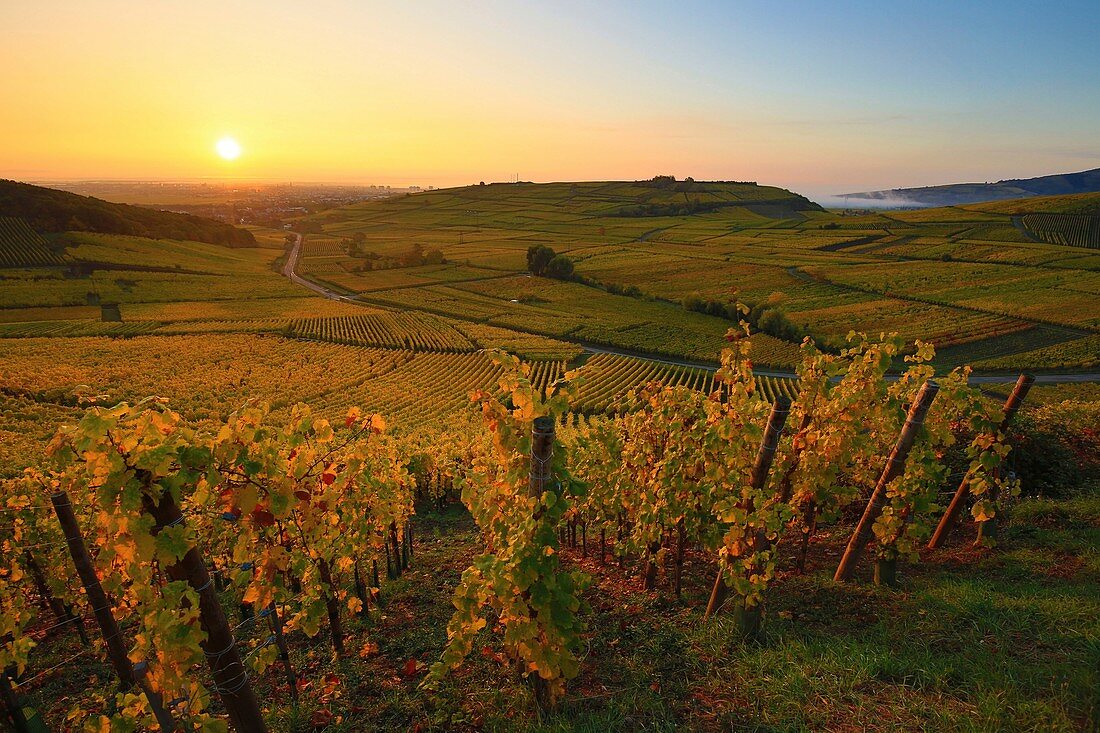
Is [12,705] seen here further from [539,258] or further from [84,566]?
[539,258]

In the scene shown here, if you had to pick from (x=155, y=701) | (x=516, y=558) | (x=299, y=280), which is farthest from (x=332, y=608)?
(x=299, y=280)

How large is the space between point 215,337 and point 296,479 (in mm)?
56125

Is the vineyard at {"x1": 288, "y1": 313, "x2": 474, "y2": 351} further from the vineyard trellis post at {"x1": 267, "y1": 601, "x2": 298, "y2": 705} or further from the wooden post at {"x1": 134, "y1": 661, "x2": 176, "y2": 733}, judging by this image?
the wooden post at {"x1": 134, "y1": 661, "x2": 176, "y2": 733}

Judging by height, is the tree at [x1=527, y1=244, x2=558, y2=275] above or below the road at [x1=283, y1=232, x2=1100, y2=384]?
above

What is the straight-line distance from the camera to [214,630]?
3.76 m

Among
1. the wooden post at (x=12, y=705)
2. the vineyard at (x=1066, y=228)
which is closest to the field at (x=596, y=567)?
the wooden post at (x=12, y=705)

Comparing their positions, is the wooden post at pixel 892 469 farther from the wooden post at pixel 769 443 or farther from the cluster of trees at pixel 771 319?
the cluster of trees at pixel 771 319

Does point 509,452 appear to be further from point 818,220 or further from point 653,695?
point 818,220

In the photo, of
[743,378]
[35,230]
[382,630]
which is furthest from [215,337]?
[35,230]

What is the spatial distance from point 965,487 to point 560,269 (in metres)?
82.4

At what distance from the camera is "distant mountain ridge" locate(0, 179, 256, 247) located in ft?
287

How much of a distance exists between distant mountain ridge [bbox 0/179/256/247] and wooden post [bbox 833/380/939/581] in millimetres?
122852

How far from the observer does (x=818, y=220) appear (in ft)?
411

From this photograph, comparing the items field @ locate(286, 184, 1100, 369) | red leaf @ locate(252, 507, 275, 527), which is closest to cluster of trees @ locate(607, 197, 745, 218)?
field @ locate(286, 184, 1100, 369)
